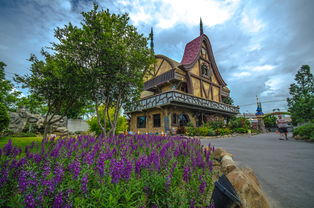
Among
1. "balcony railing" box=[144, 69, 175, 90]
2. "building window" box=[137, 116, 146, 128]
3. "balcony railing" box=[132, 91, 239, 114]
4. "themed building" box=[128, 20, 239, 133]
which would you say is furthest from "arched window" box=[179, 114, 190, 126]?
"building window" box=[137, 116, 146, 128]

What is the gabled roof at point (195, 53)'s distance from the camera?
21.2 meters

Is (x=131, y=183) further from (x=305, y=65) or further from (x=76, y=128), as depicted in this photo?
(x=305, y=65)

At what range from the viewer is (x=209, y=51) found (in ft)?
82.3

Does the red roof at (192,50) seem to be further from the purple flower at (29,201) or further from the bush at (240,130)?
the purple flower at (29,201)

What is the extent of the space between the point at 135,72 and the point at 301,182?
21.1ft

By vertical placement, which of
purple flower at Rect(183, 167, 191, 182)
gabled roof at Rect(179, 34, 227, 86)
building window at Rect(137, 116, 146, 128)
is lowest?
purple flower at Rect(183, 167, 191, 182)

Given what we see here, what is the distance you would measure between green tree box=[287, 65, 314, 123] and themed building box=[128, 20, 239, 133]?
8284 mm

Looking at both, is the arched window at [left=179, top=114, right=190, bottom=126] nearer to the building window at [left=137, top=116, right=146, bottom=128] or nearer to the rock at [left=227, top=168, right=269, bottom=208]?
the building window at [left=137, top=116, right=146, bottom=128]

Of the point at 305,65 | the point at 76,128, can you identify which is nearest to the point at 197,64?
the point at 305,65

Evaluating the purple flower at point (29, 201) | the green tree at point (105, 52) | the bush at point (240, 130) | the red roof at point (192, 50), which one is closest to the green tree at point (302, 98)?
the bush at point (240, 130)

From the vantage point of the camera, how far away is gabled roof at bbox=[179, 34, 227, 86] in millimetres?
21250

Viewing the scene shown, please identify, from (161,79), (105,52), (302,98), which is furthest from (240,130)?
(105,52)

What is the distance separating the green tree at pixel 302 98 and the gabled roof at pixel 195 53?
33.2ft

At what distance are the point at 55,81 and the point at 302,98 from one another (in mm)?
22063
